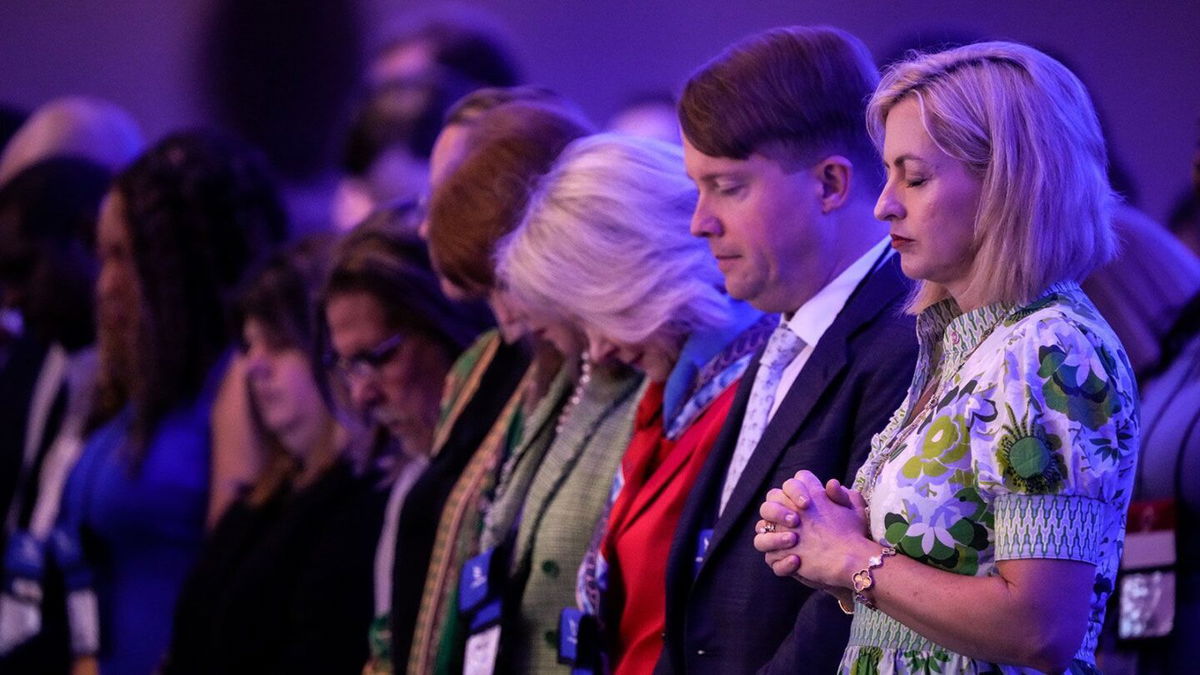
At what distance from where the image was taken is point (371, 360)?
3.64m

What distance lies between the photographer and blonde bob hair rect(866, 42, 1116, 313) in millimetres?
→ 1718

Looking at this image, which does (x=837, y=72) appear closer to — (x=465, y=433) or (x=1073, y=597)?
(x=1073, y=597)

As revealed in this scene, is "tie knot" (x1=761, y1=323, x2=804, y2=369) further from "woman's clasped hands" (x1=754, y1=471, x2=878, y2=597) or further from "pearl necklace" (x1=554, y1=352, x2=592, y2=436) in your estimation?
"pearl necklace" (x1=554, y1=352, x2=592, y2=436)

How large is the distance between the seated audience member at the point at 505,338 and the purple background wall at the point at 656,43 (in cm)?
87

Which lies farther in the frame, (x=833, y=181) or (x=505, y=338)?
(x=505, y=338)

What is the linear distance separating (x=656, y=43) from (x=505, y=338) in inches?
68.2

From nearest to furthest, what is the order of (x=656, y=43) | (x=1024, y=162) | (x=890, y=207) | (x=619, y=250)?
1. (x=1024, y=162)
2. (x=890, y=207)
3. (x=619, y=250)
4. (x=656, y=43)

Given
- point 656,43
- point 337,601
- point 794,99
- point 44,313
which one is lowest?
point 337,601

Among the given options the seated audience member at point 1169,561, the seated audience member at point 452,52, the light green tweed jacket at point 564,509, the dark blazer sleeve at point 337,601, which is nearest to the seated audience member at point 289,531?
the dark blazer sleeve at point 337,601

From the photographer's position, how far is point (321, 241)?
4195 millimetres

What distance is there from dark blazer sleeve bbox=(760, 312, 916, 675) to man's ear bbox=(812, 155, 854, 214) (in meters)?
0.24

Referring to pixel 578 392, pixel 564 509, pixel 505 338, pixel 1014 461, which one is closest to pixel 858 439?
pixel 1014 461

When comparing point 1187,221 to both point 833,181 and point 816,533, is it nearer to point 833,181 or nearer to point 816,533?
point 833,181

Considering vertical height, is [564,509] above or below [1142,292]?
below
